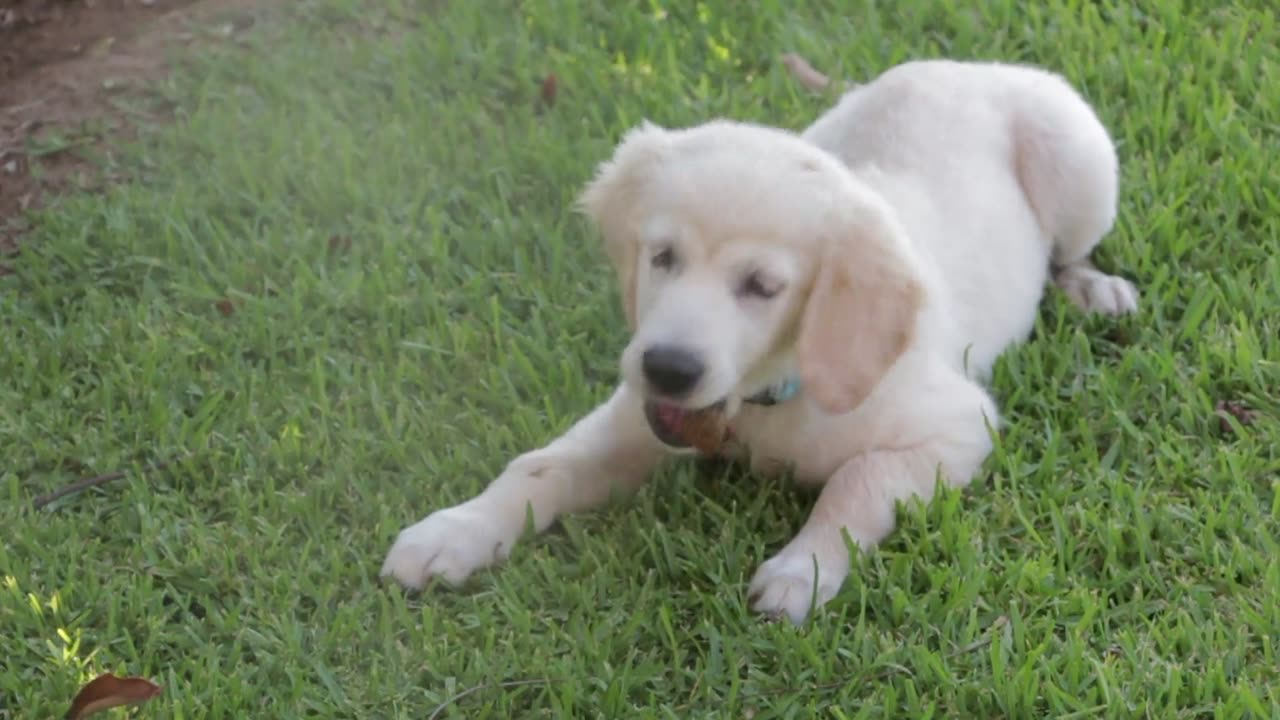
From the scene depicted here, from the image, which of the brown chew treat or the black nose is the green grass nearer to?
the brown chew treat

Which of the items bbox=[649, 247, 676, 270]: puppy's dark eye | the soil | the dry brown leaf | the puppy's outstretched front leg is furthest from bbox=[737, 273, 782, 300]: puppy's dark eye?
the soil

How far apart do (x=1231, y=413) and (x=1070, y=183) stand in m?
0.83

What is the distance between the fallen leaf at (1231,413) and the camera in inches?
154

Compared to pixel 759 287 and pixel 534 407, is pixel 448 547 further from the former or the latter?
pixel 759 287

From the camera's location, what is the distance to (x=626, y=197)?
144 inches

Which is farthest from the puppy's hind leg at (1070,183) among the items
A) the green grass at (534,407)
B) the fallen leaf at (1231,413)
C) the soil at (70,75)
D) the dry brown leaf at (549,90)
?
the soil at (70,75)

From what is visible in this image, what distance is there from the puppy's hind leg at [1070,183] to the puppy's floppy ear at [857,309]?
1.13m

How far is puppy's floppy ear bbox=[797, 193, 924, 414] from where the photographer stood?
342cm

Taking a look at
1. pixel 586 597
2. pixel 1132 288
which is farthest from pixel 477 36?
pixel 586 597

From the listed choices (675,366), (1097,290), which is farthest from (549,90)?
(675,366)

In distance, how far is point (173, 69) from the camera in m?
5.79

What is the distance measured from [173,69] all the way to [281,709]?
3.16 metres

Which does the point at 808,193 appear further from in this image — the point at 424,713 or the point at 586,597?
the point at 424,713

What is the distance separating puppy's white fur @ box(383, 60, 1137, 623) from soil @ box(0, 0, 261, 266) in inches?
79.4
